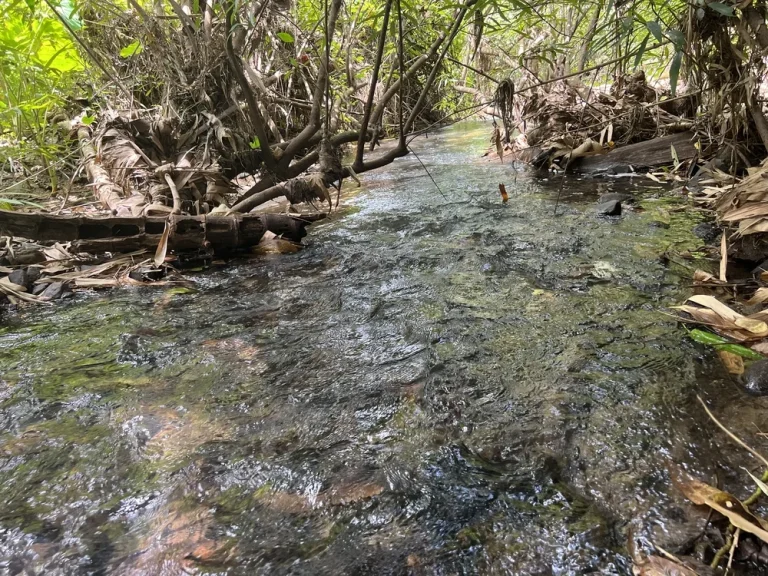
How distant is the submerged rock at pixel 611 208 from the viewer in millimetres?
3215

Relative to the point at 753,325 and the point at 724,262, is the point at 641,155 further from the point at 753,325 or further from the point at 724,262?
the point at 753,325

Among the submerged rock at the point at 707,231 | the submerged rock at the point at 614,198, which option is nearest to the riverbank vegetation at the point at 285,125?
the submerged rock at the point at 707,231

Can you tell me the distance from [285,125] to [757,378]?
5.54 metres

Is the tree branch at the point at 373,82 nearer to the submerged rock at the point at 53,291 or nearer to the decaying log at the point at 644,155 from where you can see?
the submerged rock at the point at 53,291

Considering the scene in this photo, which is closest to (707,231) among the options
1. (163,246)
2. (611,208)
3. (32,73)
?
(611,208)

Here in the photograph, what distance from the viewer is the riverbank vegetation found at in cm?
217

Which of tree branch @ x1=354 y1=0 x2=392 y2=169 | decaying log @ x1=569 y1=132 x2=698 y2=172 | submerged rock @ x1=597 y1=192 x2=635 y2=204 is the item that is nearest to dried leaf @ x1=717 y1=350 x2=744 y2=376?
tree branch @ x1=354 y1=0 x2=392 y2=169

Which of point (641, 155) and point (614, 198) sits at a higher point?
point (641, 155)

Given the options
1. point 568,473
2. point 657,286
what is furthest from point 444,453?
point 657,286

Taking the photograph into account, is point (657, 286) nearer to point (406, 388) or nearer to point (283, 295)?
point (406, 388)

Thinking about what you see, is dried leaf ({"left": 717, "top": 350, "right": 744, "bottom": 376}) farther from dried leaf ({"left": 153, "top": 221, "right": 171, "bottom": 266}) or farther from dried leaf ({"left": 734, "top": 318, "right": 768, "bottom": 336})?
dried leaf ({"left": 153, "top": 221, "right": 171, "bottom": 266})

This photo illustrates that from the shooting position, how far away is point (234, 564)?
94 centimetres

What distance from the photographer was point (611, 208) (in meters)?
3.23

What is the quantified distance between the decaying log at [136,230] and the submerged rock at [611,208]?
242 cm
